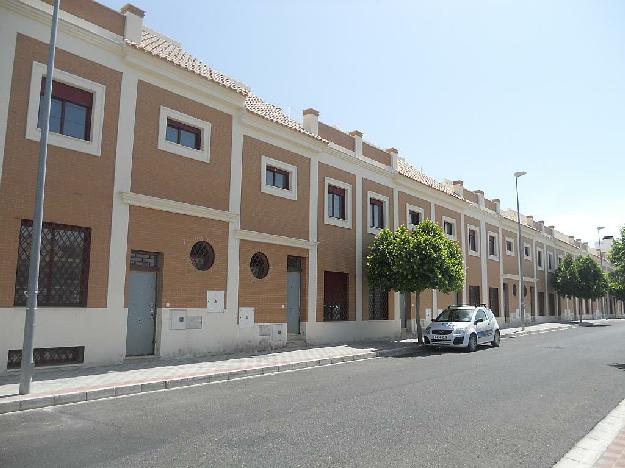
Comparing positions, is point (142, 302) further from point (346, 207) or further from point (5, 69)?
point (346, 207)

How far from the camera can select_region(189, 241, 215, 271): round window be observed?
14.0 metres

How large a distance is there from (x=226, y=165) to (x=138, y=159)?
116 inches

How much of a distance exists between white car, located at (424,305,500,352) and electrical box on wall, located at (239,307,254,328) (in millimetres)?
6520

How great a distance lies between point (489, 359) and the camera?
14.2m

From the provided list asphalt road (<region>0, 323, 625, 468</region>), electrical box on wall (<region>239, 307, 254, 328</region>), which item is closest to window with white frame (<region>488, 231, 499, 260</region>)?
electrical box on wall (<region>239, 307, 254, 328</region>)

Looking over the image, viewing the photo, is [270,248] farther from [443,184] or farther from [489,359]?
[443,184]

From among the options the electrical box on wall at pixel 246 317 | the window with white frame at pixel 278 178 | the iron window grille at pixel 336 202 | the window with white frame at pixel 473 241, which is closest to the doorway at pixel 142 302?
the electrical box on wall at pixel 246 317

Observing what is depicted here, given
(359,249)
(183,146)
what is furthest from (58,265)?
(359,249)

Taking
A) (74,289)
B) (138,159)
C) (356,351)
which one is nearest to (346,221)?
(356,351)

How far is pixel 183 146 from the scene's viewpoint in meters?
13.8

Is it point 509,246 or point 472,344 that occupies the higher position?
point 509,246

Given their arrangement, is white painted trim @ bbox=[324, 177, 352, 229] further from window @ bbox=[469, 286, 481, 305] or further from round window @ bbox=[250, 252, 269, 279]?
window @ bbox=[469, 286, 481, 305]

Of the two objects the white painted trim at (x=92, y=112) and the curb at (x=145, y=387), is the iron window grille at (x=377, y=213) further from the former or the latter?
the white painted trim at (x=92, y=112)

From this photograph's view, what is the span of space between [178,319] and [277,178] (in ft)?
20.9
